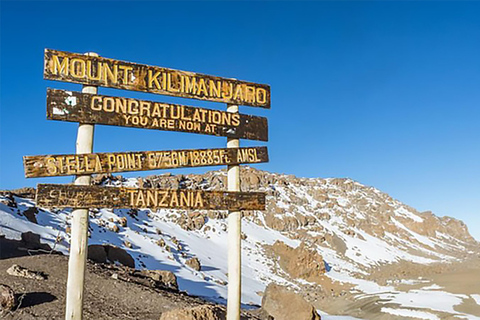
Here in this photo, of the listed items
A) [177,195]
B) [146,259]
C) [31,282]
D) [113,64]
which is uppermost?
[113,64]

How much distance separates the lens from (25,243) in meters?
20.7

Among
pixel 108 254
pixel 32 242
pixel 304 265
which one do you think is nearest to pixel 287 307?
pixel 108 254

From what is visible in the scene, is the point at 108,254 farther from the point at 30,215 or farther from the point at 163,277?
the point at 30,215

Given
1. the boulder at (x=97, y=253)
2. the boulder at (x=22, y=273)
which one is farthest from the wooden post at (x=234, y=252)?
the boulder at (x=97, y=253)

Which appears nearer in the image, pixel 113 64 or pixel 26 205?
pixel 113 64

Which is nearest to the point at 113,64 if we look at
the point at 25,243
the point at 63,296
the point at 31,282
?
the point at 63,296

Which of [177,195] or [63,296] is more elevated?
[177,195]

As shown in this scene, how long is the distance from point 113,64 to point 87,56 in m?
0.43

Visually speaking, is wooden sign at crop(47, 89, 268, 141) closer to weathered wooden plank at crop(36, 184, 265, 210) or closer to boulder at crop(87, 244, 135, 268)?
weathered wooden plank at crop(36, 184, 265, 210)

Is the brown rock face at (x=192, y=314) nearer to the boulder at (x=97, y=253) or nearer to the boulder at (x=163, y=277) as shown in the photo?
the boulder at (x=163, y=277)

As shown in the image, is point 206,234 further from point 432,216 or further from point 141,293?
point 432,216

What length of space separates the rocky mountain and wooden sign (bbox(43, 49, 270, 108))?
2.67 metres

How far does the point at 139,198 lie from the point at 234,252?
226cm

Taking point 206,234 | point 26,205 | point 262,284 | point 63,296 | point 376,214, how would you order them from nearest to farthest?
1. point 63,296
2. point 26,205
3. point 262,284
4. point 206,234
5. point 376,214
